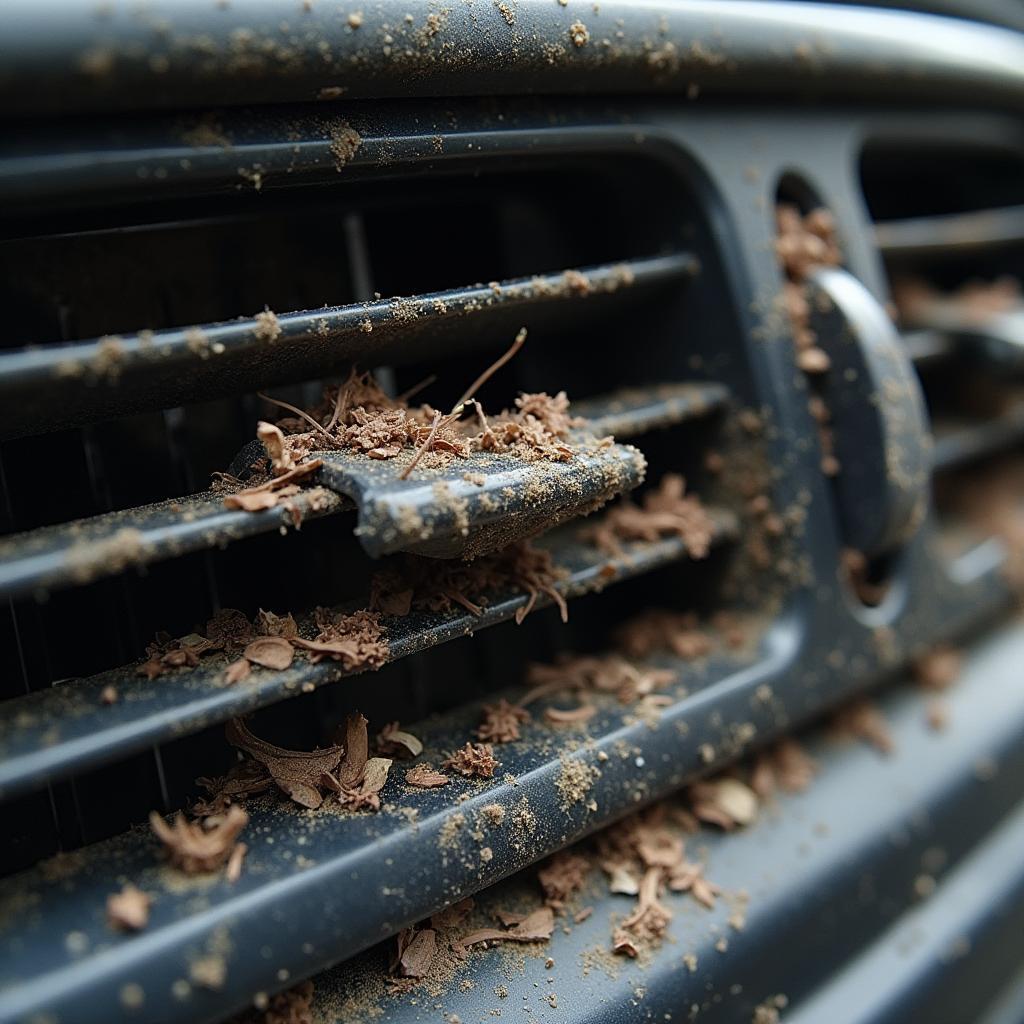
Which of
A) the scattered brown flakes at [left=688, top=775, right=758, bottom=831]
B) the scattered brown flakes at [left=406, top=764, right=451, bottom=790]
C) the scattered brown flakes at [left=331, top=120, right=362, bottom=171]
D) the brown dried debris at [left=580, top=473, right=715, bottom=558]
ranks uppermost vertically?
the scattered brown flakes at [left=331, top=120, right=362, bottom=171]

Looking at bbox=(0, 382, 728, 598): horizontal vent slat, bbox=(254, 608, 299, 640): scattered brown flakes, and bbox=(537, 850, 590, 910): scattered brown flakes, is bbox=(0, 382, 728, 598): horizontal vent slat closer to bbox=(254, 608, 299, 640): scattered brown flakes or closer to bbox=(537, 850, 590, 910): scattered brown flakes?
bbox=(254, 608, 299, 640): scattered brown flakes

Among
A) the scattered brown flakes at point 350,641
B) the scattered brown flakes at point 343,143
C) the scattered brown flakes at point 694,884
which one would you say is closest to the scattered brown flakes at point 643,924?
the scattered brown flakes at point 694,884

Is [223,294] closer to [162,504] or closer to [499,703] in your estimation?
[162,504]

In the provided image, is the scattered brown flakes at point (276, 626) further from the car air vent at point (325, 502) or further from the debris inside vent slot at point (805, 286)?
the debris inside vent slot at point (805, 286)

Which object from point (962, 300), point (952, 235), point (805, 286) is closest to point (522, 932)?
point (805, 286)

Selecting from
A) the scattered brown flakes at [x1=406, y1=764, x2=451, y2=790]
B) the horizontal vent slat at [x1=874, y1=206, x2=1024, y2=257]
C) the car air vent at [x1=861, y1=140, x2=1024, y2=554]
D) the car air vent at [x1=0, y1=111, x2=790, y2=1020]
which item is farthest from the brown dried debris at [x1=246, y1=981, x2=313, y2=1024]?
the horizontal vent slat at [x1=874, y1=206, x2=1024, y2=257]

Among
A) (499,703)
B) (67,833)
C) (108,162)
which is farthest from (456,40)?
(67,833)

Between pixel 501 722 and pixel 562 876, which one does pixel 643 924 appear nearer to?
pixel 562 876
